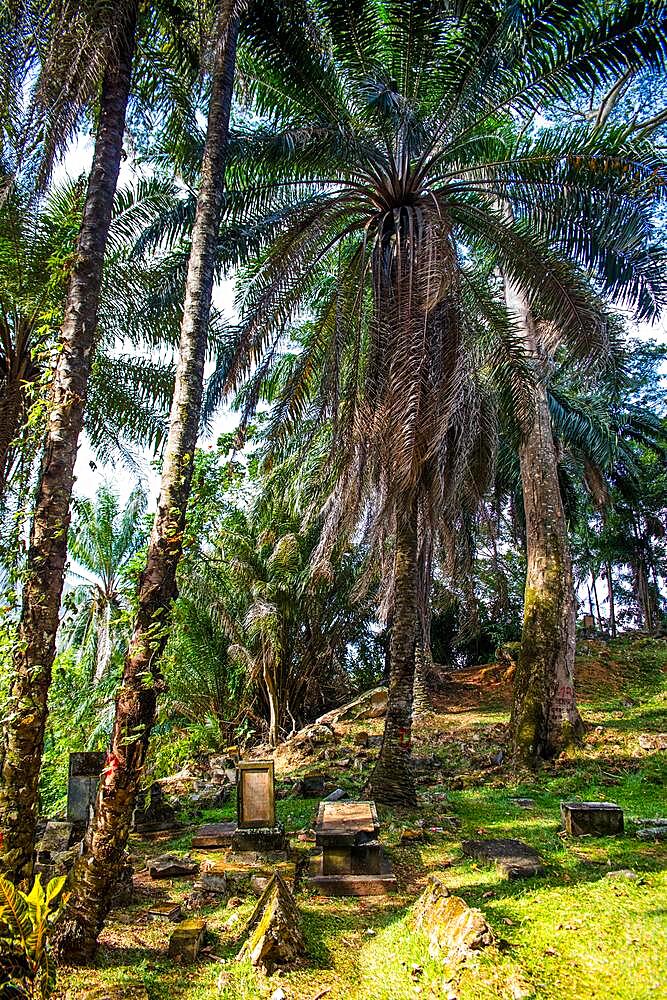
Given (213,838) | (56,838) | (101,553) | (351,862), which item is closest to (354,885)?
(351,862)

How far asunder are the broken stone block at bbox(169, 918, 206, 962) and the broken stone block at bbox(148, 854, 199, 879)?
193cm

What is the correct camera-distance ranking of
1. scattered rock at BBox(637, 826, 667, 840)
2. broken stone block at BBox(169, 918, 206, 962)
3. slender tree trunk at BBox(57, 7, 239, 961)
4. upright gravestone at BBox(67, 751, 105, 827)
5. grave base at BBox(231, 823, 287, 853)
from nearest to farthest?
slender tree trunk at BBox(57, 7, 239, 961) < broken stone block at BBox(169, 918, 206, 962) < scattered rock at BBox(637, 826, 667, 840) < grave base at BBox(231, 823, 287, 853) < upright gravestone at BBox(67, 751, 105, 827)

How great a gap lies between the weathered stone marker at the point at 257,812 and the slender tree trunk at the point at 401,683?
1.74 metres

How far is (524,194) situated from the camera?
8.64m

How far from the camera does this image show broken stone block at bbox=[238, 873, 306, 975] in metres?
4.39

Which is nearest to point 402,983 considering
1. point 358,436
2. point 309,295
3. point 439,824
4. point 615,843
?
point 615,843

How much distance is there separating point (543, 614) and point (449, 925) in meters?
7.28

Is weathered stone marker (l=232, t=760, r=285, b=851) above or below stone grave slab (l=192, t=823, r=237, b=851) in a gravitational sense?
above

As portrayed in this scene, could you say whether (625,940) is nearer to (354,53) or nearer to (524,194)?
(524,194)

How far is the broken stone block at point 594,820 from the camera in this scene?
6.76 metres

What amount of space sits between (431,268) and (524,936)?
727cm

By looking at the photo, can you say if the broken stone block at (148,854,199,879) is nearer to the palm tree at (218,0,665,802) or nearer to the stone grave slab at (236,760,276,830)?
the stone grave slab at (236,760,276,830)

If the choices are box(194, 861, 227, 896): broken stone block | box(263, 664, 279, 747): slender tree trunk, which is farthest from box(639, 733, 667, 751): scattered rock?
box(263, 664, 279, 747): slender tree trunk

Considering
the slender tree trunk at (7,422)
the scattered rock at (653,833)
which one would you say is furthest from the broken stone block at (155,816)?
the scattered rock at (653,833)
